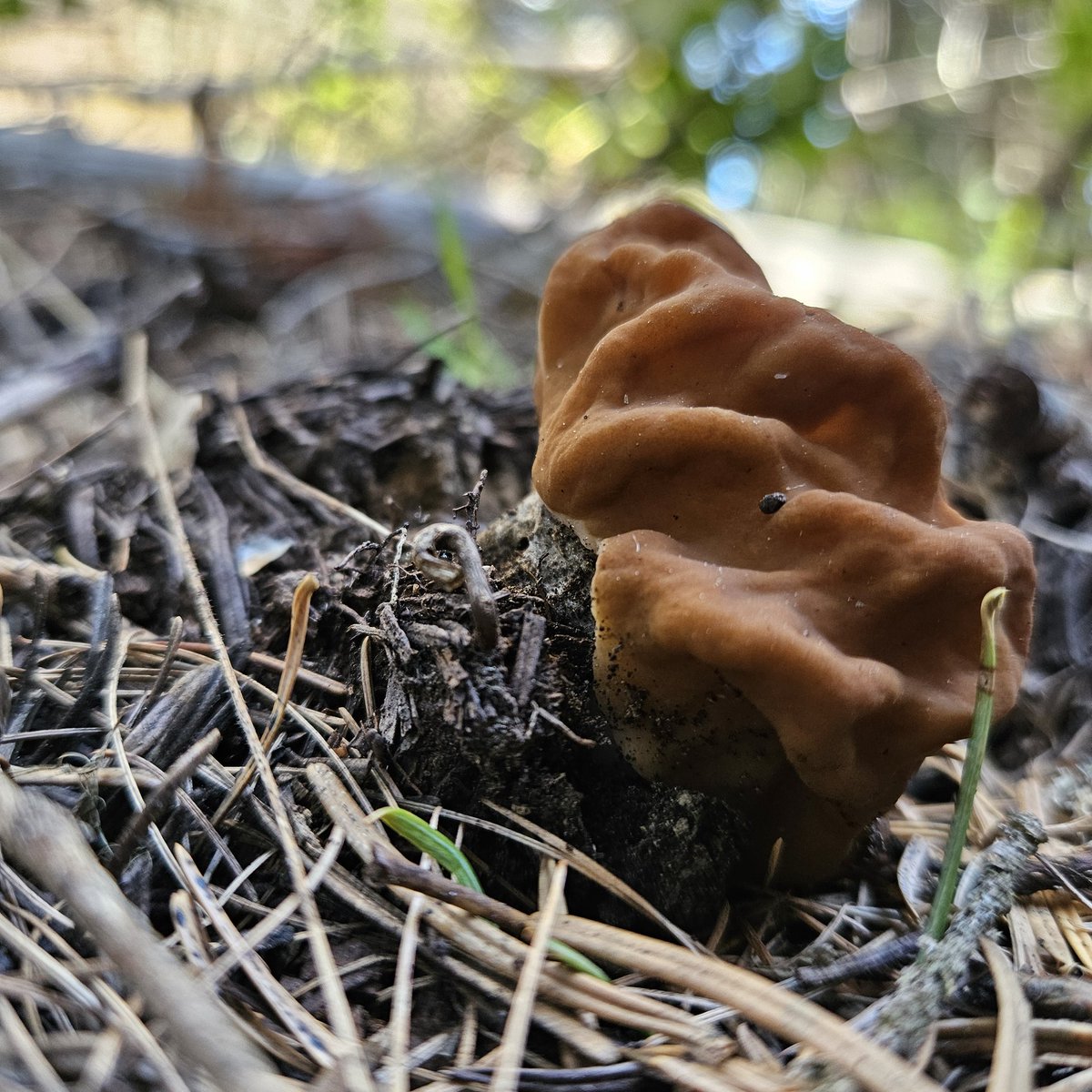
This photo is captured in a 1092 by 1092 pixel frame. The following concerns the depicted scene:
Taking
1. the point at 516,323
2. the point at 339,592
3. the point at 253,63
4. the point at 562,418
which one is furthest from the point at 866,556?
the point at 253,63

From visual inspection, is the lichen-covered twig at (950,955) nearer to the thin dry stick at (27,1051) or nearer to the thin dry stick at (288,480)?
the thin dry stick at (27,1051)

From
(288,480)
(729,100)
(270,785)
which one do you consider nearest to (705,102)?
(729,100)

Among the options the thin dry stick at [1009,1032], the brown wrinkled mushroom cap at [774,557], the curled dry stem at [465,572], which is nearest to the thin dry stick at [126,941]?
the curled dry stem at [465,572]

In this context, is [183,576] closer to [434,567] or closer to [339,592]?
[339,592]

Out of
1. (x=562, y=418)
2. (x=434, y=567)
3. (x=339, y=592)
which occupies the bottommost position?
(x=339, y=592)

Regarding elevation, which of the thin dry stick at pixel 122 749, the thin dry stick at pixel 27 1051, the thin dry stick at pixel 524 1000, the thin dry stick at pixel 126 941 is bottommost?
the thin dry stick at pixel 524 1000
